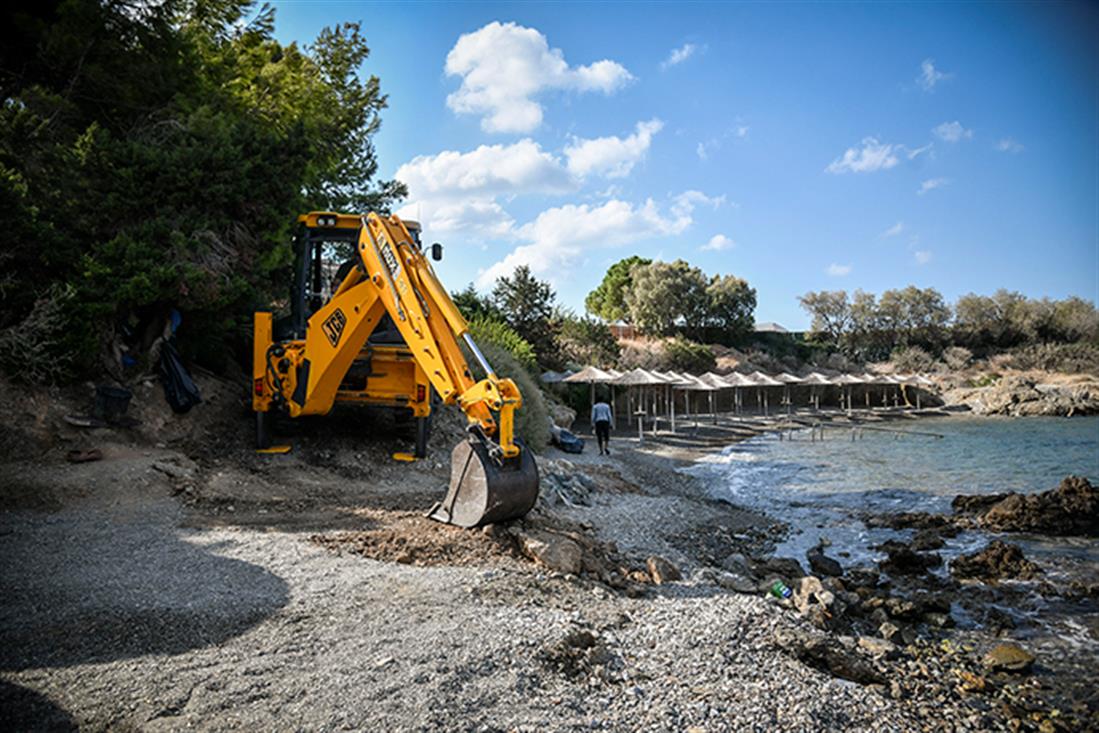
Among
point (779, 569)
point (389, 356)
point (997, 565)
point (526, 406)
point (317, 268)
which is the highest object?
point (317, 268)

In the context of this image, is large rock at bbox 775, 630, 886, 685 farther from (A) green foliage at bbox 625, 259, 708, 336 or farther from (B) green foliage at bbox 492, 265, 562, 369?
(A) green foliage at bbox 625, 259, 708, 336

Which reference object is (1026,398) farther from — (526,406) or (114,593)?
(114,593)

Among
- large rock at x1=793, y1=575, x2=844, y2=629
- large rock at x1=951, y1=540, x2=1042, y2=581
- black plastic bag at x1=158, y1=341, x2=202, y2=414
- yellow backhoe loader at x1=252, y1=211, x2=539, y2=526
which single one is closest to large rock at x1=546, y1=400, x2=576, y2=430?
yellow backhoe loader at x1=252, y1=211, x2=539, y2=526

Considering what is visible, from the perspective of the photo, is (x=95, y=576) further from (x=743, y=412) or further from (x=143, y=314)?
(x=743, y=412)

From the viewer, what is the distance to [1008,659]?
23.2 ft

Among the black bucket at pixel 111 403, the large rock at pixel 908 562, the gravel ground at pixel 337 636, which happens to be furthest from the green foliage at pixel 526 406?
the gravel ground at pixel 337 636

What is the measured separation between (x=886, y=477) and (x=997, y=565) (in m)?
10.3

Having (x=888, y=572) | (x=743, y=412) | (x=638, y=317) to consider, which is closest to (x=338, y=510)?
(x=888, y=572)

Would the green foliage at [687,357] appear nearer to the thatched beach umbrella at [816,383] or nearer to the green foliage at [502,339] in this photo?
the thatched beach umbrella at [816,383]

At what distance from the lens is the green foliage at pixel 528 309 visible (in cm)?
3025

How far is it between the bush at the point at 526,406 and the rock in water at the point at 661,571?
9743 mm

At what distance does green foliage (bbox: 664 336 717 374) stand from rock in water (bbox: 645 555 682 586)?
3795cm

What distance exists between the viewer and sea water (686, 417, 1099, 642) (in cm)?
1266

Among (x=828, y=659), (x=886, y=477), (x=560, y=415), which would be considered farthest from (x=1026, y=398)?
(x=828, y=659)
